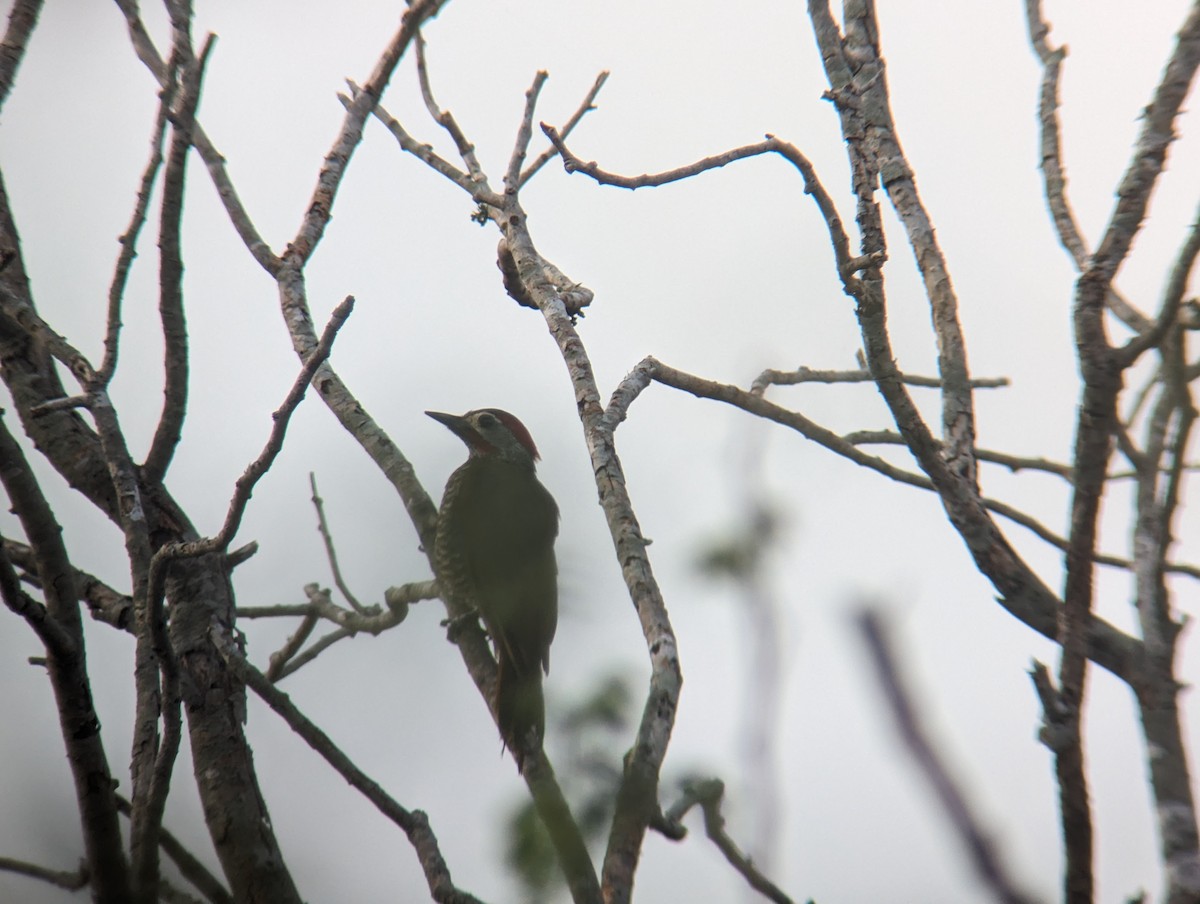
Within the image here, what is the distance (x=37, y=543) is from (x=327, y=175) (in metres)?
1.47

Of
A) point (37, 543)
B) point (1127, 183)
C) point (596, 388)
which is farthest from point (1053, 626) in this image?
point (37, 543)

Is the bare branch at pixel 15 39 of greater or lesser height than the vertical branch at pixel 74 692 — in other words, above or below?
above

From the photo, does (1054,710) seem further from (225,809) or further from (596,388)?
(225,809)

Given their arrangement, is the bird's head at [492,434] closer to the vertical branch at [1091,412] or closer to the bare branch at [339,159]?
the bare branch at [339,159]

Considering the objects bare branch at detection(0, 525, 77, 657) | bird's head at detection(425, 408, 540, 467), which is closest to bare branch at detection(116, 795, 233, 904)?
bare branch at detection(0, 525, 77, 657)

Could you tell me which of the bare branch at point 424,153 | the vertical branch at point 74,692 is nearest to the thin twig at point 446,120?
the bare branch at point 424,153

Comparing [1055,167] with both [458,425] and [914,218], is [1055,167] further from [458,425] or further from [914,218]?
[458,425]

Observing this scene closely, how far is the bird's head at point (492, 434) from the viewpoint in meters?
6.58

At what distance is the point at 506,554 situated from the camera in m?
5.36

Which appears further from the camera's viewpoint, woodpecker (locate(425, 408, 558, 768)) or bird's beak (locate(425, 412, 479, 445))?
bird's beak (locate(425, 412, 479, 445))

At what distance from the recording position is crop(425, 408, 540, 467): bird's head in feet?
21.6

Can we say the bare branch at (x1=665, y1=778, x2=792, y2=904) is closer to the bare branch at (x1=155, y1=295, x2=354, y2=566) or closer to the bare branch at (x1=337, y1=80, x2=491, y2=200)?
the bare branch at (x1=155, y1=295, x2=354, y2=566)

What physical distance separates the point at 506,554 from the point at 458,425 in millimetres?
1392

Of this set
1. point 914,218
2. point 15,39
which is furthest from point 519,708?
point 15,39
